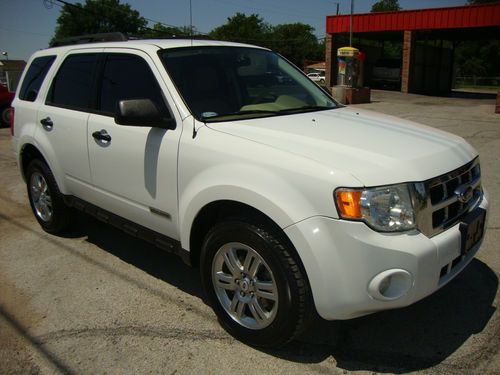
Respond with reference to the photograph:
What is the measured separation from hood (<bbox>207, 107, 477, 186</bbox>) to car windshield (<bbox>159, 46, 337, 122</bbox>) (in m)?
0.23

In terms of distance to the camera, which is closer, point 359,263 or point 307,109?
point 359,263

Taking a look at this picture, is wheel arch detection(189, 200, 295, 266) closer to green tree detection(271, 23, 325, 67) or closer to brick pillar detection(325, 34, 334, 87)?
brick pillar detection(325, 34, 334, 87)

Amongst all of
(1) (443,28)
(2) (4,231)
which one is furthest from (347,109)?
(1) (443,28)

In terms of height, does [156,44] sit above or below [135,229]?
above

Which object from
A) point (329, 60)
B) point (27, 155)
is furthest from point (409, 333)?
point (329, 60)

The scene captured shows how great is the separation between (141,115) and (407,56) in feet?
96.0

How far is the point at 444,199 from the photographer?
8.70 feet

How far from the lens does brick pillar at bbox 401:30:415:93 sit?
29.2m

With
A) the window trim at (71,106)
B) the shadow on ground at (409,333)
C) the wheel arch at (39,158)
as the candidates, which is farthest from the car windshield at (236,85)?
the wheel arch at (39,158)

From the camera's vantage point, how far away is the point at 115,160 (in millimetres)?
3623

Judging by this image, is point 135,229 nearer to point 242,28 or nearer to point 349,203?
point 349,203

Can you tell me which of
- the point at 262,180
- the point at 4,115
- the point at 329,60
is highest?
the point at 329,60

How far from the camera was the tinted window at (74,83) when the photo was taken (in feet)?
13.4

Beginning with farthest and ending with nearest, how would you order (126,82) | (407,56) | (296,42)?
1. (296,42)
2. (407,56)
3. (126,82)
